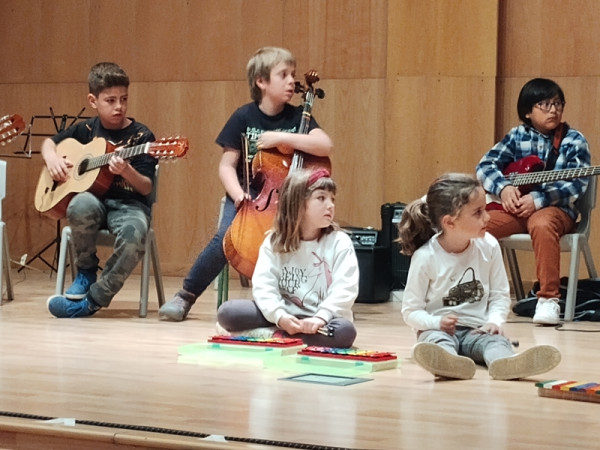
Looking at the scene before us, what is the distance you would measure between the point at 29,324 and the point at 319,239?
1.49 meters

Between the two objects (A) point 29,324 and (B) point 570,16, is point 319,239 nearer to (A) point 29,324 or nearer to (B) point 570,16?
(A) point 29,324

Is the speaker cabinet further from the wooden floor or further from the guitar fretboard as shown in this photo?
the wooden floor

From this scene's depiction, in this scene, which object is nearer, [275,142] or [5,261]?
[275,142]

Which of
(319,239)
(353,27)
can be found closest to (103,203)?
(319,239)

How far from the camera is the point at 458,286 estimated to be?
3.77 metres

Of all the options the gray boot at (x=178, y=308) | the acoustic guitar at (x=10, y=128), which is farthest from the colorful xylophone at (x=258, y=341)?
the acoustic guitar at (x=10, y=128)

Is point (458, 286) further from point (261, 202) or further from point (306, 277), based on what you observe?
point (261, 202)

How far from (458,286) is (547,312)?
1.40 metres

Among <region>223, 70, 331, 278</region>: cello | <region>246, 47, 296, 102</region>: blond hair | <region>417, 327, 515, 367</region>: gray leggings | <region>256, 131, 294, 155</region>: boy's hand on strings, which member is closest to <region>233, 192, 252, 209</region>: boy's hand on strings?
<region>223, 70, 331, 278</region>: cello

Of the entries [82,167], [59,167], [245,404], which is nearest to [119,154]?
[82,167]

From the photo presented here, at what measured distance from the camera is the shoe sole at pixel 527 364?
3.31 metres

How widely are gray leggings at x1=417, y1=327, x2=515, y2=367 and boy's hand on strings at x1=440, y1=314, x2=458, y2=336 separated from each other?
20mm

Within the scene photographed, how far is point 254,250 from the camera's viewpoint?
465 cm

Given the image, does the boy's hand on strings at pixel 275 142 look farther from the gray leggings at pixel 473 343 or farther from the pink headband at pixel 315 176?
the gray leggings at pixel 473 343
